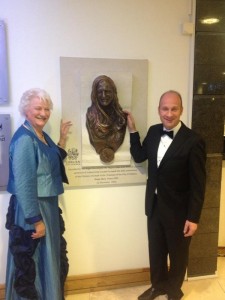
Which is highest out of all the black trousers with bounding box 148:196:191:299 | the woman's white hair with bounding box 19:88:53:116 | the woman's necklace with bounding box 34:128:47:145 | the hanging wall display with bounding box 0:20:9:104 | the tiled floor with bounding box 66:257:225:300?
the hanging wall display with bounding box 0:20:9:104

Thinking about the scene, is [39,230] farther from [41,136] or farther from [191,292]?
[191,292]

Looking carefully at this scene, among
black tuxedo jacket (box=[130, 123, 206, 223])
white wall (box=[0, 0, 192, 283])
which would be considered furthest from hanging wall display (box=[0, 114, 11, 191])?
black tuxedo jacket (box=[130, 123, 206, 223])

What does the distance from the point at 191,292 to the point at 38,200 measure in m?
1.32

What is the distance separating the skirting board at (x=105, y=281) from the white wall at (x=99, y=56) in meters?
0.04

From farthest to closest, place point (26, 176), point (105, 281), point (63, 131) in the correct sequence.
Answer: point (105, 281), point (63, 131), point (26, 176)

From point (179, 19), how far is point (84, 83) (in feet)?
2.48

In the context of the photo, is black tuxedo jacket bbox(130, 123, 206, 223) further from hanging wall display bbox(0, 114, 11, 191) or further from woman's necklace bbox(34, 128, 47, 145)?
hanging wall display bbox(0, 114, 11, 191)

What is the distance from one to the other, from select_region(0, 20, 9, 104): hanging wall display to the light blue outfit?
1.04 feet

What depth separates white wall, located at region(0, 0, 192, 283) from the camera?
1647mm

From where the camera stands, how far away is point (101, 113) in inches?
69.6

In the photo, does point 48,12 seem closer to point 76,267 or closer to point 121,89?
point 121,89

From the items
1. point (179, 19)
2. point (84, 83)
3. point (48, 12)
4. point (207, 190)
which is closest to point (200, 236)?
point (207, 190)

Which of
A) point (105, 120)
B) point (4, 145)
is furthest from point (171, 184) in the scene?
point (4, 145)

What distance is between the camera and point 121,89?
1778 mm
